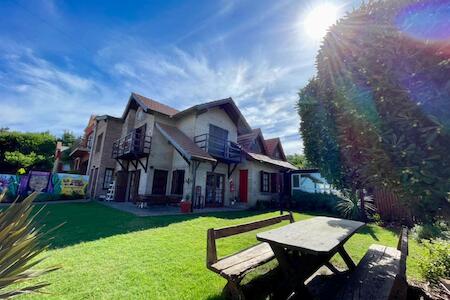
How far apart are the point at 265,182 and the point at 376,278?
548 inches

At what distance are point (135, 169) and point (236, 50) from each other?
431 inches

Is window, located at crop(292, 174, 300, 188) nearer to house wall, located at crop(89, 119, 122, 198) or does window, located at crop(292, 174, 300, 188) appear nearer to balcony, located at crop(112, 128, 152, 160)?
balcony, located at crop(112, 128, 152, 160)

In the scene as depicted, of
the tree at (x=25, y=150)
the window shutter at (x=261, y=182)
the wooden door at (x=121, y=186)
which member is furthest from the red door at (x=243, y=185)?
the tree at (x=25, y=150)

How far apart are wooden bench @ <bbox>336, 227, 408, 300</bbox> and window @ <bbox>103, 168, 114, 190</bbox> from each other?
17485 mm

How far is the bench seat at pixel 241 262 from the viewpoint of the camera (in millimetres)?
2626

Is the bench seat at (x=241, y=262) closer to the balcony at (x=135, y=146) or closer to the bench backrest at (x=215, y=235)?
the bench backrest at (x=215, y=235)

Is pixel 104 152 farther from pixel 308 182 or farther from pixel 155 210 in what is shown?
pixel 308 182

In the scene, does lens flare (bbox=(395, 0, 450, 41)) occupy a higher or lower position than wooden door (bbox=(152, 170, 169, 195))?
higher

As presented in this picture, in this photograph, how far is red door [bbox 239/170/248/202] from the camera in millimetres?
15328

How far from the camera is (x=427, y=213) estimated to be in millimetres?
2793

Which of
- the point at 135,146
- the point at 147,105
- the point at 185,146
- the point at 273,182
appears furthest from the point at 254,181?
the point at 147,105

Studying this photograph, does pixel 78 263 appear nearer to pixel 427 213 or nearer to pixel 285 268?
pixel 285 268

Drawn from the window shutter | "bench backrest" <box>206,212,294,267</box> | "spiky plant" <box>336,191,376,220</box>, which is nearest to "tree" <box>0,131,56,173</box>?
the window shutter

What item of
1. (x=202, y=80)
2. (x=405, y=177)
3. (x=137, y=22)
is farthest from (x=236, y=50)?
(x=405, y=177)
